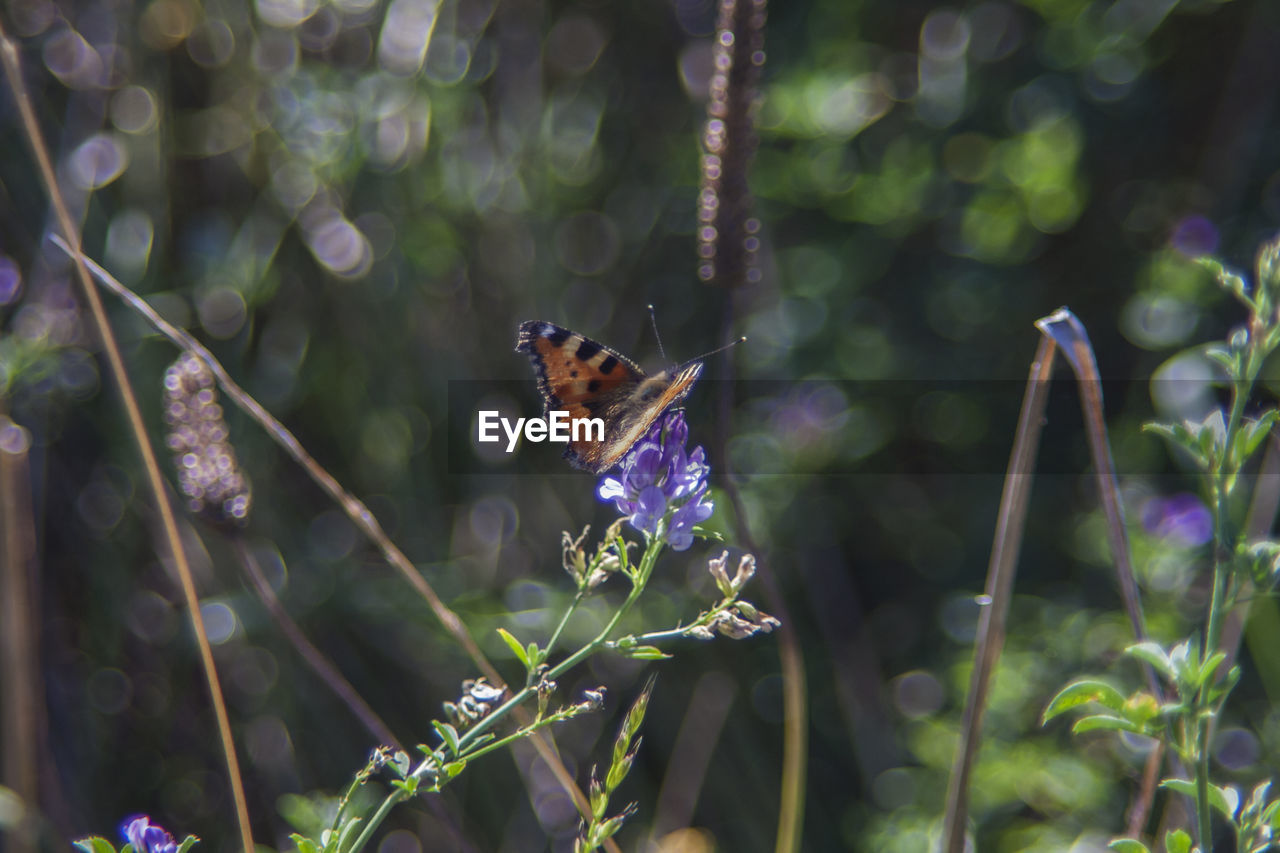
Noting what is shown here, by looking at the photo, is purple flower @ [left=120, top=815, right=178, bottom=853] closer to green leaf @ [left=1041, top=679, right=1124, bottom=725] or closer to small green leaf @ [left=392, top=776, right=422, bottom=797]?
small green leaf @ [left=392, top=776, right=422, bottom=797]

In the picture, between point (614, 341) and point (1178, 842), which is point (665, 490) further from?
point (614, 341)

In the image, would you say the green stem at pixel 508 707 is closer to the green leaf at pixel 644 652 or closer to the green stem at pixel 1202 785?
the green leaf at pixel 644 652

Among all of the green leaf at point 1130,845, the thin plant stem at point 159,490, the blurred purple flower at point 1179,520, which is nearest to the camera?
the green leaf at point 1130,845

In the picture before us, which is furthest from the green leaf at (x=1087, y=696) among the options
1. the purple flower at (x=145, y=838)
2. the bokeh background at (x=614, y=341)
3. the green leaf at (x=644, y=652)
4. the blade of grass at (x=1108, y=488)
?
the bokeh background at (x=614, y=341)

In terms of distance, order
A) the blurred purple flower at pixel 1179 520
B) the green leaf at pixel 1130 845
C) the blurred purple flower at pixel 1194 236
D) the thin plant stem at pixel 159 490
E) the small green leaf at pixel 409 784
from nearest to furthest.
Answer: the small green leaf at pixel 409 784, the green leaf at pixel 1130 845, the thin plant stem at pixel 159 490, the blurred purple flower at pixel 1179 520, the blurred purple flower at pixel 1194 236

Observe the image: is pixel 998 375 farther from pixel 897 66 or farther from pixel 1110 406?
pixel 897 66

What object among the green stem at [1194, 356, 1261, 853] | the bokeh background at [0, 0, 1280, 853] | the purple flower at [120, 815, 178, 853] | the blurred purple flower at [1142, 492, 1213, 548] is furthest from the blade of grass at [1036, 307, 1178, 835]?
the purple flower at [120, 815, 178, 853]

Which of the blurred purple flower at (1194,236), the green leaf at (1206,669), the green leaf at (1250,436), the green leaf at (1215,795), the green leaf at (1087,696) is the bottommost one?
the green leaf at (1215,795)
